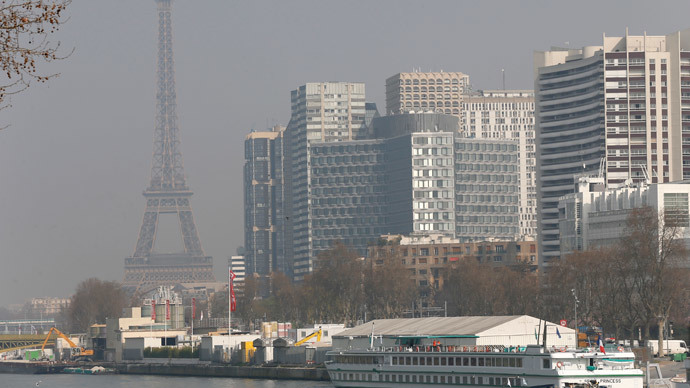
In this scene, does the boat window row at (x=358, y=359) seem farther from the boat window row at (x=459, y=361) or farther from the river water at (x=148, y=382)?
the river water at (x=148, y=382)

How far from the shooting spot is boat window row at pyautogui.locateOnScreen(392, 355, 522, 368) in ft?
335

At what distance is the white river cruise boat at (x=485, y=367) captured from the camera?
97000 mm

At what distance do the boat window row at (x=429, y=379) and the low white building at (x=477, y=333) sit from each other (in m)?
3.94

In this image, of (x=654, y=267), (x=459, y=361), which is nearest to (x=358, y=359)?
(x=459, y=361)

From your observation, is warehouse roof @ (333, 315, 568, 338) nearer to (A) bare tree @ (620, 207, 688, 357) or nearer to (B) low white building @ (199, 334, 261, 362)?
(A) bare tree @ (620, 207, 688, 357)

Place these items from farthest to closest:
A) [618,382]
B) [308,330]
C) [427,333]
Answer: [308,330] < [427,333] < [618,382]

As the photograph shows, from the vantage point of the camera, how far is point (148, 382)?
174250mm

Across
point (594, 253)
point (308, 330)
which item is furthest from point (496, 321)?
point (308, 330)

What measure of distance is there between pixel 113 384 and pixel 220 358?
2752 cm

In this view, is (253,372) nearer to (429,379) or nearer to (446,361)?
(429,379)

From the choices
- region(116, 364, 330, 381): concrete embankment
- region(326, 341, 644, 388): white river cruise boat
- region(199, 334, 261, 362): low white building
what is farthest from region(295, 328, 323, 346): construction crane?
region(326, 341, 644, 388): white river cruise boat

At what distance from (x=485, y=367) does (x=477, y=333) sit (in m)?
13.3

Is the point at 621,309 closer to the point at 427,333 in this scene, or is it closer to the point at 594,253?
the point at 594,253

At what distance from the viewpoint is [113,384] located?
170 m
